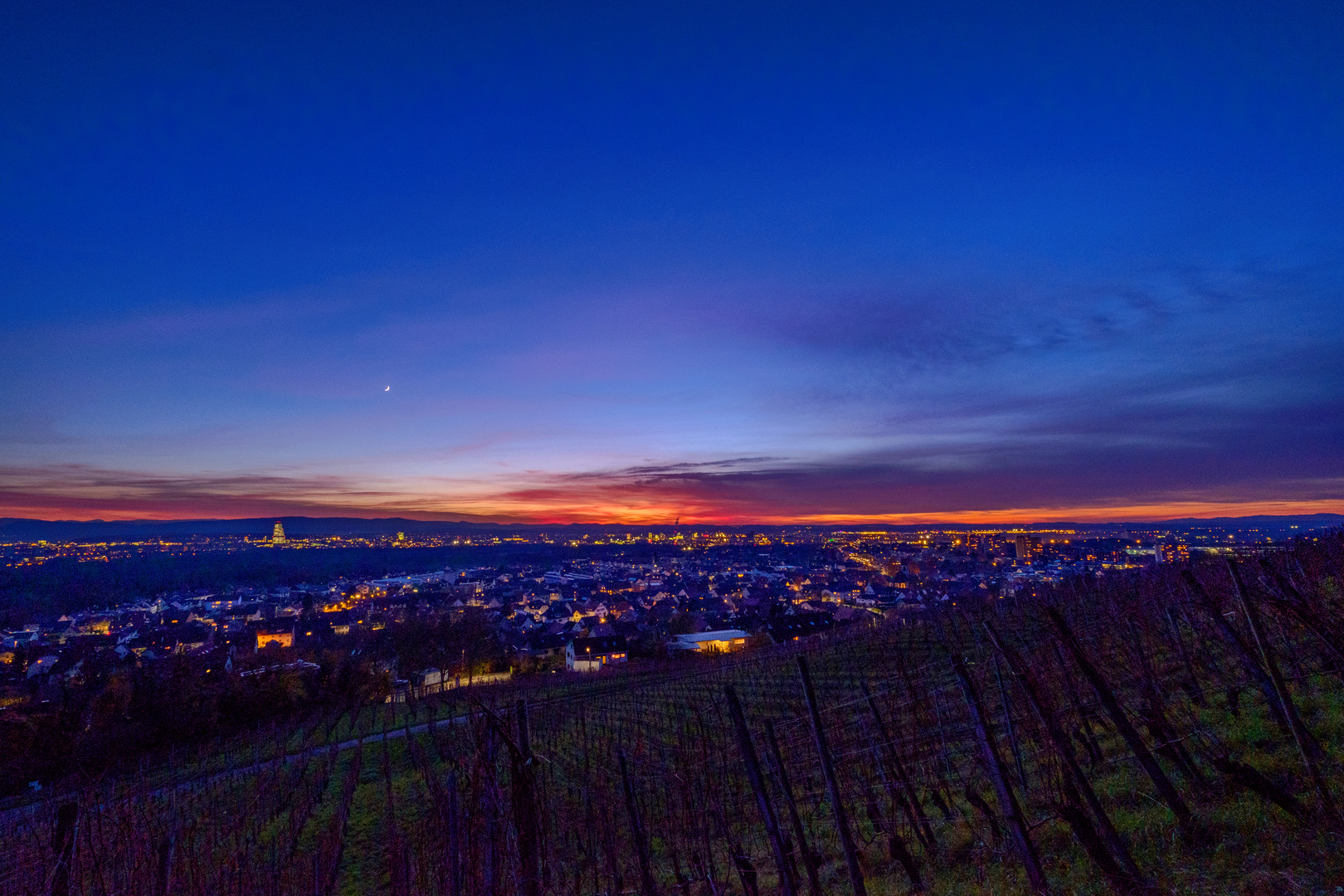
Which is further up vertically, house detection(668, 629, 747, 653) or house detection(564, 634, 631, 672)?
house detection(668, 629, 747, 653)

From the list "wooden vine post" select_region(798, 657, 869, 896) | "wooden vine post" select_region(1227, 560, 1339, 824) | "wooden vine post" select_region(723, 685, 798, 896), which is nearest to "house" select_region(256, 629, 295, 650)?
"wooden vine post" select_region(723, 685, 798, 896)

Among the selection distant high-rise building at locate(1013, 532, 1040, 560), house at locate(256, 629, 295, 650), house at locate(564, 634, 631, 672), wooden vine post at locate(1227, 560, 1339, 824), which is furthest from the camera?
distant high-rise building at locate(1013, 532, 1040, 560)

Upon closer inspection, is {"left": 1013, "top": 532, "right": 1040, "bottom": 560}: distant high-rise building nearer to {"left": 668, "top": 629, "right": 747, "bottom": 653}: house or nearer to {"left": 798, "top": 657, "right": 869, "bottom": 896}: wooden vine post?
{"left": 668, "top": 629, "right": 747, "bottom": 653}: house

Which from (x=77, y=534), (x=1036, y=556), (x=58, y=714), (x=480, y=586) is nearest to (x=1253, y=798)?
(x=58, y=714)

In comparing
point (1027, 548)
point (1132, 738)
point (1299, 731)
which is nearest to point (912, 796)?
point (1132, 738)

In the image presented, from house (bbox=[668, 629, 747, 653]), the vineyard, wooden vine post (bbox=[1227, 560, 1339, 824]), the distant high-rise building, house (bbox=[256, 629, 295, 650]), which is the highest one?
wooden vine post (bbox=[1227, 560, 1339, 824])

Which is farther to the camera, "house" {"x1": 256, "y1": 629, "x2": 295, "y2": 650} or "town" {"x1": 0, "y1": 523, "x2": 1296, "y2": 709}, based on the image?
"house" {"x1": 256, "y1": 629, "x2": 295, "y2": 650}
